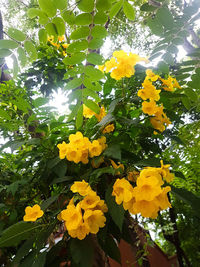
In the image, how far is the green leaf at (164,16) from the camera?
2.13ft

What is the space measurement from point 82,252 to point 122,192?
0.66 feet

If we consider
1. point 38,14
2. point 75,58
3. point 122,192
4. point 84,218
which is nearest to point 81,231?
point 84,218

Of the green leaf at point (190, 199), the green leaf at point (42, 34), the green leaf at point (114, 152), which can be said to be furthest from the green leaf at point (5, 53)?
the green leaf at point (190, 199)

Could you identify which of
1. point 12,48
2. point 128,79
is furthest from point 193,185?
point 12,48

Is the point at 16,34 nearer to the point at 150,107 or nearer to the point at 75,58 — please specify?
the point at 75,58

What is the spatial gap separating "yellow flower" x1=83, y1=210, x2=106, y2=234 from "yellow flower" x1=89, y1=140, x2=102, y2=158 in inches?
9.3

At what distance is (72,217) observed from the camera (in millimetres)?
628

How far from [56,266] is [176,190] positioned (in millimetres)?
464

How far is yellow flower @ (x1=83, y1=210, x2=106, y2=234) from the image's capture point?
24.1 inches

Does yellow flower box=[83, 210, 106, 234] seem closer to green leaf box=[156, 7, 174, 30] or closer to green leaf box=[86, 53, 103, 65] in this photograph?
green leaf box=[86, 53, 103, 65]

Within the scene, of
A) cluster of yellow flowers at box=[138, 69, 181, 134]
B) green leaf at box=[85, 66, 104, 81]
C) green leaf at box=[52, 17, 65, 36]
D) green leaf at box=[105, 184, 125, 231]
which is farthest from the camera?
cluster of yellow flowers at box=[138, 69, 181, 134]

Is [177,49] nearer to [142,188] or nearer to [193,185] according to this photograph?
[142,188]

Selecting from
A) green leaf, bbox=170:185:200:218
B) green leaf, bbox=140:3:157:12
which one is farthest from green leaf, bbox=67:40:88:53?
green leaf, bbox=170:185:200:218

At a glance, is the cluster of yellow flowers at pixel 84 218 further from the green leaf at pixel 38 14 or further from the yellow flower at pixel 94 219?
the green leaf at pixel 38 14
